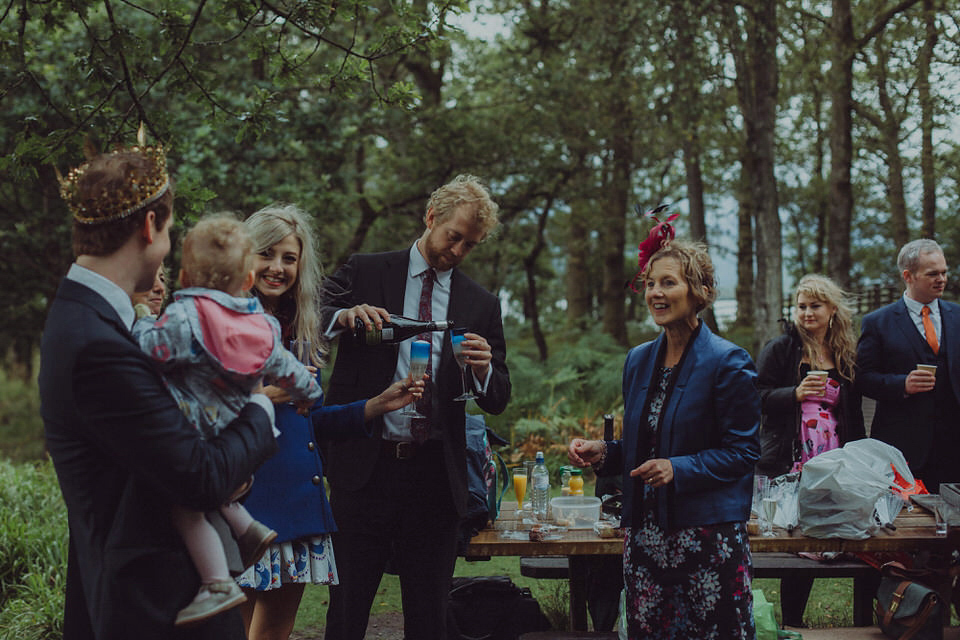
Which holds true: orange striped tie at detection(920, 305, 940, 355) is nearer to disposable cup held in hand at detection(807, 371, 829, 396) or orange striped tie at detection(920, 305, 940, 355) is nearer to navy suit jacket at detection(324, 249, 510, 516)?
disposable cup held in hand at detection(807, 371, 829, 396)

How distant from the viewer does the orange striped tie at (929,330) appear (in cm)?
513

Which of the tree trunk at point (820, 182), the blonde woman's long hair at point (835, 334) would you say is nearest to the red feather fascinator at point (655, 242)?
the blonde woman's long hair at point (835, 334)

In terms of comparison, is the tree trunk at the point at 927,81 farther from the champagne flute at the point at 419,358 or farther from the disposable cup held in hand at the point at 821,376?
the champagne flute at the point at 419,358

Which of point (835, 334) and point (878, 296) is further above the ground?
point (878, 296)

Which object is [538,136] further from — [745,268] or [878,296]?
[878,296]

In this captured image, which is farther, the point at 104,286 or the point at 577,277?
the point at 577,277

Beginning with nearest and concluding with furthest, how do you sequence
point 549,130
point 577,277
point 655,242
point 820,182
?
1. point 655,242
2. point 549,130
3. point 577,277
4. point 820,182

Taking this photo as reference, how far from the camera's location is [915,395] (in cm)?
501

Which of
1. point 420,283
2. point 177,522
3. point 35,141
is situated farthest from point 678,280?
point 35,141

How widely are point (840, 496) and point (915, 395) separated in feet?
4.17

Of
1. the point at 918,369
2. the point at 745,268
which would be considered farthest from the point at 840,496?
the point at 745,268

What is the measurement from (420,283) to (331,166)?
28.9 ft

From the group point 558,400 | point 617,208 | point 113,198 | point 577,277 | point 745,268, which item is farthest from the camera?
point 745,268

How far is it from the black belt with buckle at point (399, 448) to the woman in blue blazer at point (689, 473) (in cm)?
88
